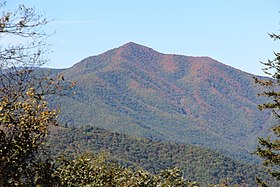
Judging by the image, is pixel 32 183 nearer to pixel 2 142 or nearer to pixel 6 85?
pixel 2 142

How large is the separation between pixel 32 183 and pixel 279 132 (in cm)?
1703

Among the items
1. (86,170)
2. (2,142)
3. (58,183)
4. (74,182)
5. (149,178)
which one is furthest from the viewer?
(149,178)

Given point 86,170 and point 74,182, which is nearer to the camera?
point 74,182

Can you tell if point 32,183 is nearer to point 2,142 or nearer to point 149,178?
point 2,142

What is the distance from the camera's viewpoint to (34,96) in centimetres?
1165

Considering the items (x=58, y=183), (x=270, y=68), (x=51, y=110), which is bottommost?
(x=58, y=183)

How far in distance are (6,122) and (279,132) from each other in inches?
690

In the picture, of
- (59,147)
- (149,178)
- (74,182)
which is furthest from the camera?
(59,147)

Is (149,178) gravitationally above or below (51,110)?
below

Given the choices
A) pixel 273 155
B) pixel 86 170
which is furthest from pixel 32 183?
pixel 273 155

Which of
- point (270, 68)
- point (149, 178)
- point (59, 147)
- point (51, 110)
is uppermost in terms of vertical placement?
point (270, 68)

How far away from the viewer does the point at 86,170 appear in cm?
1872

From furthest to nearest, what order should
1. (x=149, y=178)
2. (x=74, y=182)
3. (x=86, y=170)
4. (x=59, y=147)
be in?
(x=59, y=147) → (x=149, y=178) → (x=86, y=170) → (x=74, y=182)

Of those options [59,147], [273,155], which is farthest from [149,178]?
[59,147]
